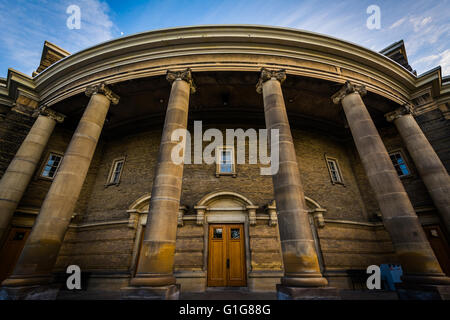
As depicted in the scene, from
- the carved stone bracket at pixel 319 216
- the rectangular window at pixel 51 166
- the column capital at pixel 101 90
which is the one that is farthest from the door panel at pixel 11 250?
the carved stone bracket at pixel 319 216

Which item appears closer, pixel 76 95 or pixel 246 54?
pixel 246 54

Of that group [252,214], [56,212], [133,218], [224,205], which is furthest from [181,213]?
[56,212]

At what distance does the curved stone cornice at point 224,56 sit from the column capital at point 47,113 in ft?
1.21

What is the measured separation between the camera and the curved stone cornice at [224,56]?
8742mm

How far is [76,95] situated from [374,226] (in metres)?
17.7

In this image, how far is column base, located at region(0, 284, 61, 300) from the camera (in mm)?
5266

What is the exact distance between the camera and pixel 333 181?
12133 mm

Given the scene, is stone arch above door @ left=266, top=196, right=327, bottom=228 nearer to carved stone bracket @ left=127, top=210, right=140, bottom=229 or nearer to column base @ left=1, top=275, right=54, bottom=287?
carved stone bracket @ left=127, top=210, right=140, bottom=229

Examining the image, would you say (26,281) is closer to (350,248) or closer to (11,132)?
(11,132)

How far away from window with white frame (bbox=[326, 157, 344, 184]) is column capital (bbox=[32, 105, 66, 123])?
15851 millimetres

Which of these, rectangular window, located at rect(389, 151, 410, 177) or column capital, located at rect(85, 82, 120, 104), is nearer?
column capital, located at rect(85, 82, 120, 104)

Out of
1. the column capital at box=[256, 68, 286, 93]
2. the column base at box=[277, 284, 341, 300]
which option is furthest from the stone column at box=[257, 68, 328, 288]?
the column capital at box=[256, 68, 286, 93]

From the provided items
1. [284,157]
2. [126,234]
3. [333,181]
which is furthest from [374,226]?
[126,234]
